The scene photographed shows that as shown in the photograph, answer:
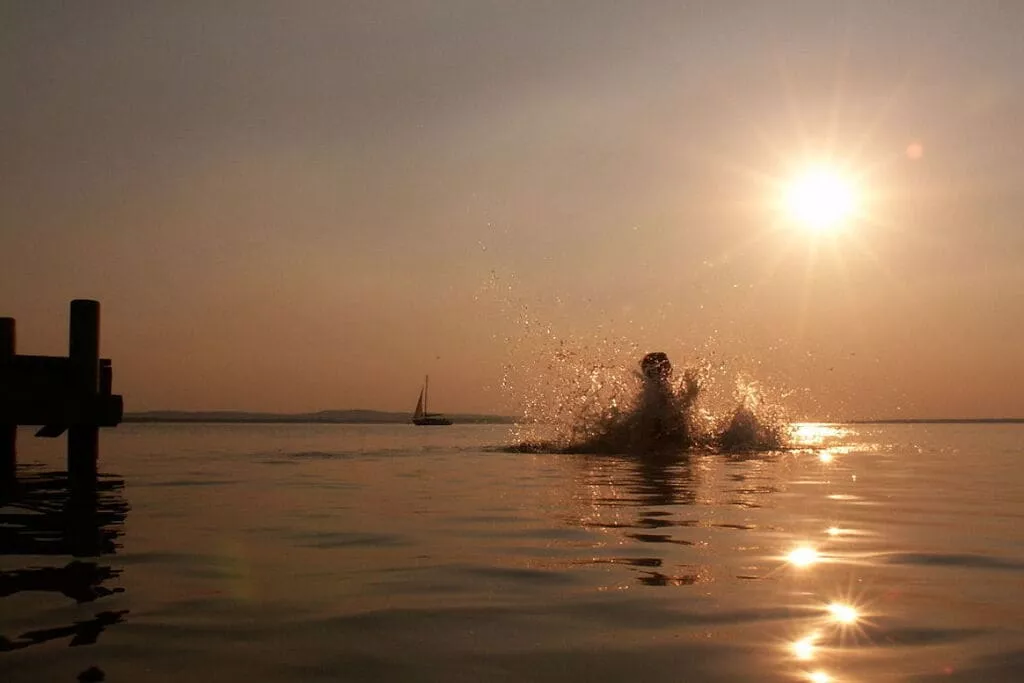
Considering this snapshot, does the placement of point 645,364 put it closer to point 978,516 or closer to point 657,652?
point 978,516

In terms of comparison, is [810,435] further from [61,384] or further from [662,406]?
[61,384]

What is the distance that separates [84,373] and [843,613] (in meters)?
11.1

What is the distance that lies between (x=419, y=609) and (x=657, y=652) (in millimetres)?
1914

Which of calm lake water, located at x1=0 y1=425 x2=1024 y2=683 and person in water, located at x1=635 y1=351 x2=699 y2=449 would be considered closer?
calm lake water, located at x1=0 y1=425 x2=1024 y2=683

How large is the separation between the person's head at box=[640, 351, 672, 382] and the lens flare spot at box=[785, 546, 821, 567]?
81.7ft

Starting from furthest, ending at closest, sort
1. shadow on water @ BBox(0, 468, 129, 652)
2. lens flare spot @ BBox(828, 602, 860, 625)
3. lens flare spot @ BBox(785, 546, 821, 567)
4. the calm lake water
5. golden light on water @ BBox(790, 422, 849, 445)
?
1. golden light on water @ BBox(790, 422, 849, 445)
2. lens flare spot @ BBox(785, 546, 821, 567)
3. lens flare spot @ BBox(828, 602, 860, 625)
4. shadow on water @ BBox(0, 468, 129, 652)
5. the calm lake water

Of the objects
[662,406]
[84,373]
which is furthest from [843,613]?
[662,406]

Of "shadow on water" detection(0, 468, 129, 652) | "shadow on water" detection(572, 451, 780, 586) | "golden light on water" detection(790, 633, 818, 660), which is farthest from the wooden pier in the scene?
"golden light on water" detection(790, 633, 818, 660)

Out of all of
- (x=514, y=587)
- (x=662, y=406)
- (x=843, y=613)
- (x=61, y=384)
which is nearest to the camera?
(x=843, y=613)

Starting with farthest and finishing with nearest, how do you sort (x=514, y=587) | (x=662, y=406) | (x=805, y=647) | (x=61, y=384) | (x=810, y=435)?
(x=810, y=435)
(x=662, y=406)
(x=61, y=384)
(x=514, y=587)
(x=805, y=647)

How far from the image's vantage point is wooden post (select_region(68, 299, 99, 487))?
44.5 feet

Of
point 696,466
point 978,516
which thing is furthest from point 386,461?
point 978,516

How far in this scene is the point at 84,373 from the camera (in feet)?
44.5

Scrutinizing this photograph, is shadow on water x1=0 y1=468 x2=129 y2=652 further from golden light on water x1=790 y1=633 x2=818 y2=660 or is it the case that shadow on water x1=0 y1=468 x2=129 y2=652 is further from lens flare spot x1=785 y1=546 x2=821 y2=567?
lens flare spot x1=785 y1=546 x2=821 y2=567
